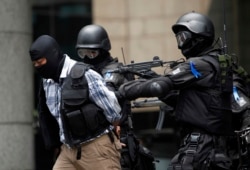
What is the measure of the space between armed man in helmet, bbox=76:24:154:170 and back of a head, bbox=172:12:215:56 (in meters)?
1.07

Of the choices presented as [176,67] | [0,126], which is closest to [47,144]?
[176,67]

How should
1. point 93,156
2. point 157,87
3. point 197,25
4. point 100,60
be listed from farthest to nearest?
point 100,60, point 197,25, point 93,156, point 157,87

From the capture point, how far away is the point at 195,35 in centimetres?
848

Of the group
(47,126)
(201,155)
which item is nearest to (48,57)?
(47,126)

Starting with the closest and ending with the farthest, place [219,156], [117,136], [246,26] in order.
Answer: [219,156] → [117,136] → [246,26]

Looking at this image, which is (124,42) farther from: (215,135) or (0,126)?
(215,135)

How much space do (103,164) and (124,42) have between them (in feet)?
31.0

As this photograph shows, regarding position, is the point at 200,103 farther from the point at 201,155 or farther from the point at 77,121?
the point at 77,121

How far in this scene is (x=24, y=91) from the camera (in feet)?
38.3

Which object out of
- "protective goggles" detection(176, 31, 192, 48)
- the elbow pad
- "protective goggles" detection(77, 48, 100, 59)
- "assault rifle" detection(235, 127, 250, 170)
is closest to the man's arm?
the elbow pad

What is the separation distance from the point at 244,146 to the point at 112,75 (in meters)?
1.65

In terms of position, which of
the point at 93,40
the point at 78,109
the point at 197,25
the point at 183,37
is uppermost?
the point at 197,25

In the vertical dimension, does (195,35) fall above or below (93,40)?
above

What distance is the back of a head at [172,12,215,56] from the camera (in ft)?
27.8
